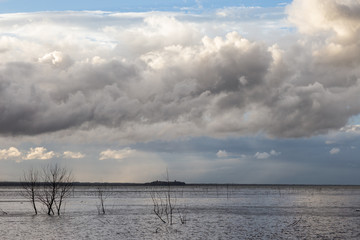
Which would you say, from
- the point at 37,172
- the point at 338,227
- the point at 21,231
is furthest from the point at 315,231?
the point at 37,172

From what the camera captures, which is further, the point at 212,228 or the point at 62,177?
the point at 62,177

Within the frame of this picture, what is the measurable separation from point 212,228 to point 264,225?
6590 mm

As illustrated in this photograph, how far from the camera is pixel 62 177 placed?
58.0 metres

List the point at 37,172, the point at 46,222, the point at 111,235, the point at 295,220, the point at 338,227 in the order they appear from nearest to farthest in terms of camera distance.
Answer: the point at 111,235, the point at 338,227, the point at 46,222, the point at 295,220, the point at 37,172

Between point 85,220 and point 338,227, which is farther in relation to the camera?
point 85,220

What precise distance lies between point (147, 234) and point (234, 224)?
12.9m

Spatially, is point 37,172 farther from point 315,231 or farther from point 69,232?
point 315,231

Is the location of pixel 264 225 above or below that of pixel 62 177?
below

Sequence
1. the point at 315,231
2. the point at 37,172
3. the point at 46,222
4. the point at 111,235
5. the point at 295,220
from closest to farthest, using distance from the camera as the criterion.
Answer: the point at 111,235
the point at 315,231
the point at 46,222
the point at 295,220
the point at 37,172

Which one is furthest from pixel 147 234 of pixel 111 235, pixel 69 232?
pixel 69 232

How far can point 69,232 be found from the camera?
141 feet

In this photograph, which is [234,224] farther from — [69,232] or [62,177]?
[62,177]

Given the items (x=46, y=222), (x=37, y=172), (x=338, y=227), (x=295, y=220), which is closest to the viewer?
(x=338, y=227)

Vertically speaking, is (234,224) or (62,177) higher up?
(62,177)
